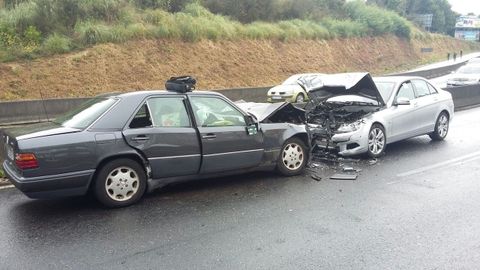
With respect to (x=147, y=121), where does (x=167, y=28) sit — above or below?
above

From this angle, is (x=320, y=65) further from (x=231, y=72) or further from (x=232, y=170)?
(x=232, y=170)

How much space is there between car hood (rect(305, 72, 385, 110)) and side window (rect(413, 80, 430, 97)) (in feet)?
5.02

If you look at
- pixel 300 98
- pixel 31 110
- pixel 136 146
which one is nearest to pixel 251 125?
pixel 136 146

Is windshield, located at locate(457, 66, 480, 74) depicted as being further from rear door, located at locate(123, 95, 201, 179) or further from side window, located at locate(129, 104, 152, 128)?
side window, located at locate(129, 104, 152, 128)

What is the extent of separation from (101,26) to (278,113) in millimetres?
16864

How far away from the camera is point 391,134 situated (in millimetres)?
8883

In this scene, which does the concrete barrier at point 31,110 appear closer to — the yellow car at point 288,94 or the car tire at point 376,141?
the yellow car at point 288,94

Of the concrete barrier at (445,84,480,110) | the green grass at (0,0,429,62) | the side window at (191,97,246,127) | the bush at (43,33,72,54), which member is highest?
the green grass at (0,0,429,62)

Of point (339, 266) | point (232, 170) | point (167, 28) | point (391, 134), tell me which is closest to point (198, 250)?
point (339, 266)

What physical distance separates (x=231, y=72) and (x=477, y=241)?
2200 cm

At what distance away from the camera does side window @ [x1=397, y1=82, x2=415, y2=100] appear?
9.52m

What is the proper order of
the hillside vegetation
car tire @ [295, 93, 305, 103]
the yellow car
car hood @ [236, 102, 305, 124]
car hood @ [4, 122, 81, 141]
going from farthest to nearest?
car tire @ [295, 93, 305, 103] → the yellow car → the hillside vegetation → car hood @ [236, 102, 305, 124] → car hood @ [4, 122, 81, 141]

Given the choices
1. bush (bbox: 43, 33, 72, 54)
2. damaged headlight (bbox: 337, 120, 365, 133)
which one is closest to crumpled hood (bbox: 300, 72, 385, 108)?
damaged headlight (bbox: 337, 120, 365, 133)

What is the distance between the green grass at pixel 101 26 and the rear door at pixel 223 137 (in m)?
14.9
